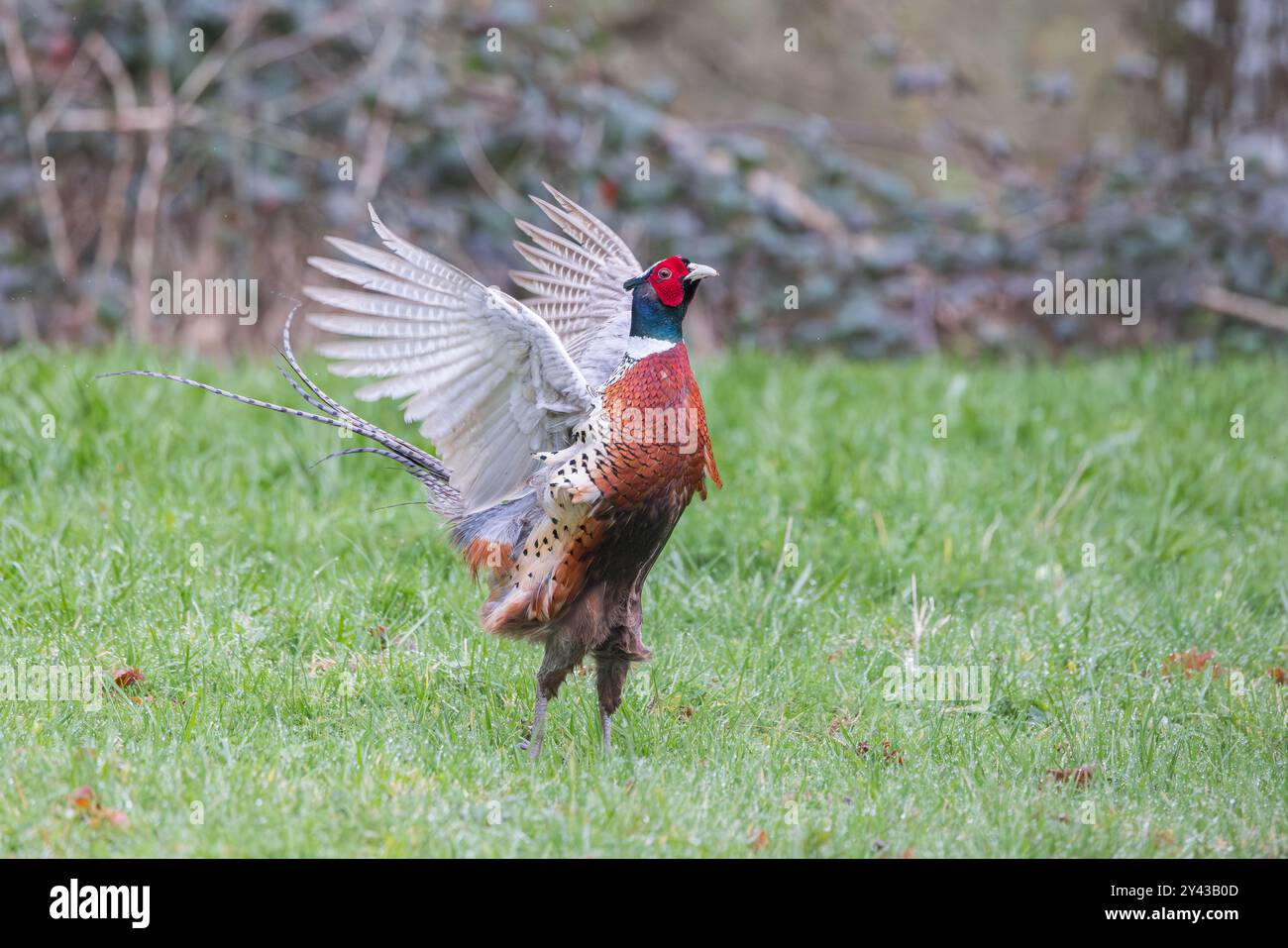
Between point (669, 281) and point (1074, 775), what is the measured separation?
165cm

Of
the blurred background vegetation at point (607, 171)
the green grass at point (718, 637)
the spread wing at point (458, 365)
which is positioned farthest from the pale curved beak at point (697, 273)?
the blurred background vegetation at point (607, 171)

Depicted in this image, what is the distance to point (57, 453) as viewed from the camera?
5395mm

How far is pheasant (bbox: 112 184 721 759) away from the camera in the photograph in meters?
3.52

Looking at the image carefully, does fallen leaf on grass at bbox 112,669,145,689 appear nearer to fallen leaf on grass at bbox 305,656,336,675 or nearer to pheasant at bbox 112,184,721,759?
fallen leaf on grass at bbox 305,656,336,675

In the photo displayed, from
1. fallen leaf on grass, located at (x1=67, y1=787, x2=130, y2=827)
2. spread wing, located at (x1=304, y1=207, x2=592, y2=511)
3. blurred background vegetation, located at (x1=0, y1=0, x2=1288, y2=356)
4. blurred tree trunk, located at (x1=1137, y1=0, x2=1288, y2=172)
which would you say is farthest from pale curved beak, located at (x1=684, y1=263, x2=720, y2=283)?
blurred tree trunk, located at (x1=1137, y1=0, x2=1288, y2=172)

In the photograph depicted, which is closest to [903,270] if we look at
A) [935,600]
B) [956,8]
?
[956,8]

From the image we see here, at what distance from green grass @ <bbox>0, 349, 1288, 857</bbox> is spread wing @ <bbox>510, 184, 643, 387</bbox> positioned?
988mm

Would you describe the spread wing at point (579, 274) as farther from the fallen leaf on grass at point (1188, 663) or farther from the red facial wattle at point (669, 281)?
the fallen leaf on grass at point (1188, 663)

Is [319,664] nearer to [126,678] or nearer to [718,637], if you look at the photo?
[126,678]

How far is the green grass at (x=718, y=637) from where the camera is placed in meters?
3.37

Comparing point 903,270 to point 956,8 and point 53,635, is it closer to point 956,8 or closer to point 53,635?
point 956,8

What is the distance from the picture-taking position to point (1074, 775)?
380 cm

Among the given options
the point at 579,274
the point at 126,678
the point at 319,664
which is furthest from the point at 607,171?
the point at 126,678

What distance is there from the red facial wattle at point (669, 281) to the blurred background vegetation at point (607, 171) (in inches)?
172
